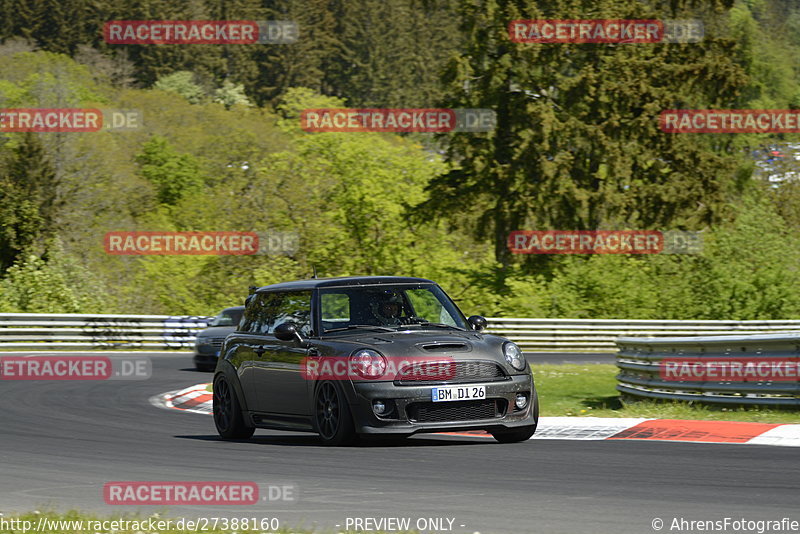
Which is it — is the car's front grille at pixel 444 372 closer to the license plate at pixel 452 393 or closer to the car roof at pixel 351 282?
the license plate at pixel 452 393

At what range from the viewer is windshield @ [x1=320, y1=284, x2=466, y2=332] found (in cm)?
1237

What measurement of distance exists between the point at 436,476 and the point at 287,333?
330cm

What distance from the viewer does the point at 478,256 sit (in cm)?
5788

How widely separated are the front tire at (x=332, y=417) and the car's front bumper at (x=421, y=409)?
0.37 feet

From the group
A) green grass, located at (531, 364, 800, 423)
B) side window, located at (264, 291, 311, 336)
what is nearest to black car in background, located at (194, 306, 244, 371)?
green grass, located at (531, 364, 800, 423)

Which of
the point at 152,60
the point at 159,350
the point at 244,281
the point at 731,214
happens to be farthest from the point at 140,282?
the point at 152,60

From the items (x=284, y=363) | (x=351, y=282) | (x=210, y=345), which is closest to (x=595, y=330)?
(x=210, y=345)

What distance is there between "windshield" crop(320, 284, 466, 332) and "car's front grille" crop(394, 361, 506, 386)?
962 mm

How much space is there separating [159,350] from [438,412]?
85.7 ft

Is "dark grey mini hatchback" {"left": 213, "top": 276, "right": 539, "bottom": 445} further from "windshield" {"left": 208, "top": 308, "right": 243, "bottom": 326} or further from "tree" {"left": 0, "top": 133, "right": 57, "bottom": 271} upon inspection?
"tree" {"left": 0, "top": 133, "right": 57, "bottom": 271}

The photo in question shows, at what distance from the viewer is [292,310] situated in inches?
509

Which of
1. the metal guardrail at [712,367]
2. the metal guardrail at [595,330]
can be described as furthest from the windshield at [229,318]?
the metal guardrail at [712,367]

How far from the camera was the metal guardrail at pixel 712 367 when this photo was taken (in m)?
13.7

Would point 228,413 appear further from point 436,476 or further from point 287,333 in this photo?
point 436,476
